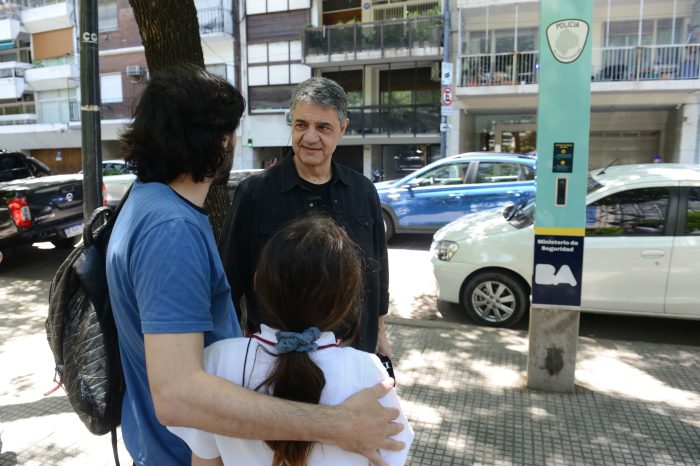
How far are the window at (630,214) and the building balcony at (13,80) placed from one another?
1318 inches

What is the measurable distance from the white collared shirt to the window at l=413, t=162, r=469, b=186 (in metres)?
9.16

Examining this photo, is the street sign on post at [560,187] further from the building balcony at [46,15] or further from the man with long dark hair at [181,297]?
the building balcony at [46,15]

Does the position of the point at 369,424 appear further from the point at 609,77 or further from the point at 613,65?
the point at 613,65

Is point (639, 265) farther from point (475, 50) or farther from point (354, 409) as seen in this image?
point (475, 50)

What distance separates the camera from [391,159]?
78.1 feet

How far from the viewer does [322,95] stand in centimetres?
242

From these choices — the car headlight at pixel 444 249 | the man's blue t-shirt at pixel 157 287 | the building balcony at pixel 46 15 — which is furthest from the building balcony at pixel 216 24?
the man's blue t-shirt at pixel 157 287

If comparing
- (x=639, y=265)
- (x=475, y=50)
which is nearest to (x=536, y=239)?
(x=639, y=265)

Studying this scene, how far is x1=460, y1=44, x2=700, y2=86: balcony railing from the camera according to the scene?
17.0 metres

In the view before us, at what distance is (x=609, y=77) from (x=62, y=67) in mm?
26495

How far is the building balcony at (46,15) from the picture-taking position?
93.6 ft

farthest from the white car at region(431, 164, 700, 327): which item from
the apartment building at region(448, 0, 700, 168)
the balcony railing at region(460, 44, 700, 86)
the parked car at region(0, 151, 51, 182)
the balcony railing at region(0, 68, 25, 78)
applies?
the balcony railing at region(0, 68, 25, 78)

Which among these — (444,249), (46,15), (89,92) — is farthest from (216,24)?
(89,92)

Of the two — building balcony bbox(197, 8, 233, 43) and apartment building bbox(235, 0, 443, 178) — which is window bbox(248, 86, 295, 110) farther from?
building balcony bbox(197, 8, 233, 43)
